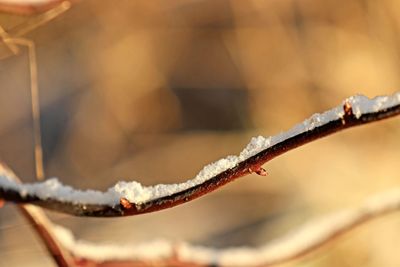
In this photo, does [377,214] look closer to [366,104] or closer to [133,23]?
[366,104]

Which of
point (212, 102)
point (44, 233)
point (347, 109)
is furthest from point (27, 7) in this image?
point (212, 102)

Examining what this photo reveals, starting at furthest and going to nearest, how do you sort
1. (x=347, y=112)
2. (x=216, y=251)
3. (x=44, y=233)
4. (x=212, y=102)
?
(x=212, y=102) → (x=216, y=251) → (x=44, y=233) → (x=347, y=112)

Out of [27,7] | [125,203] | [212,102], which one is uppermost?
[212,102]

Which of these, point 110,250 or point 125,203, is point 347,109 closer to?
point 125,203

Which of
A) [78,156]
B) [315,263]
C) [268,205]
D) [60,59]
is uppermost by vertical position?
[60,59]

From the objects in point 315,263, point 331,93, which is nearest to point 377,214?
point 315,263

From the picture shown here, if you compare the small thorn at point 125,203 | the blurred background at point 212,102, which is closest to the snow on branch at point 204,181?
the small thorn at point 125,203
